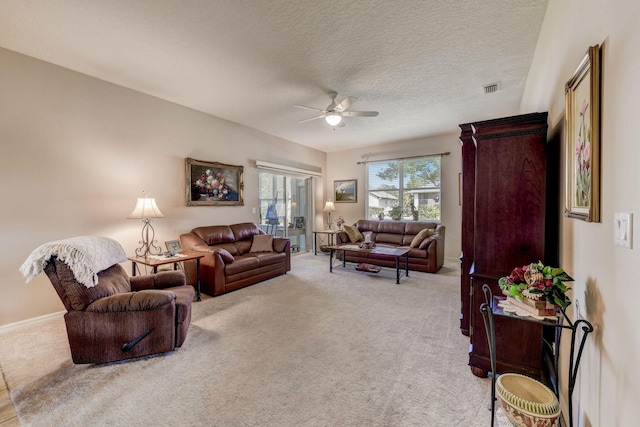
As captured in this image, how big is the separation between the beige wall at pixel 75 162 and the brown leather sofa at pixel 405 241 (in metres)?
3.21

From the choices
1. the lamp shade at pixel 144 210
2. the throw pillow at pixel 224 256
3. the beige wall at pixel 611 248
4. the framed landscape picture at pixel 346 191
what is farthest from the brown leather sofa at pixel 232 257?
the beige wall at pixel 611 248

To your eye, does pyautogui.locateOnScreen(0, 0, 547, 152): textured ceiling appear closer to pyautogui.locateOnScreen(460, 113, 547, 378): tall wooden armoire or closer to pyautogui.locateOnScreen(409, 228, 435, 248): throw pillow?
pyautogui.locateOnScreen(460, 113, 547, 378): tall wooden armoire

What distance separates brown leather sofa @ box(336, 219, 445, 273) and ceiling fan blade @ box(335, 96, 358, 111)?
246cm

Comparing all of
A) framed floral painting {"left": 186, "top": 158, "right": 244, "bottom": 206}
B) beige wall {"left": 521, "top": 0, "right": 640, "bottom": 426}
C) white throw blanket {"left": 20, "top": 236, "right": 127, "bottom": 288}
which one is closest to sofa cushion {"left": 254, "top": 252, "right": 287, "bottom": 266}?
framed floral painting {"left": 186, "top": 158, "right": 244, "bottom": 206}

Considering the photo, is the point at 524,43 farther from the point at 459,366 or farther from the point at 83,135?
the point at 83,135

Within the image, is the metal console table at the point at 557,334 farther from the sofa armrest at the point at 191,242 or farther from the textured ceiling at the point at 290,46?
the sofa armrest at the point at 191,242

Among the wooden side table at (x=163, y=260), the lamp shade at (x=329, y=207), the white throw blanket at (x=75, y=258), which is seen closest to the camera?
the white throw blanket at (x=75, y=258)

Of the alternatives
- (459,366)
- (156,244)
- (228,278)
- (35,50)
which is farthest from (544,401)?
(35,50)

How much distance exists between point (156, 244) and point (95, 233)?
0.74 meters

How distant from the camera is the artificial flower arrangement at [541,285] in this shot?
1.22 meters

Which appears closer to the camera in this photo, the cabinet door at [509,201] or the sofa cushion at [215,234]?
the cabinet door at [509,201]

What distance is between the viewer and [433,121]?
16.3 feet

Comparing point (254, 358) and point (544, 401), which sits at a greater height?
point (544, 401)

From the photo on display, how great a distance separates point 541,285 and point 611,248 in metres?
0.35
